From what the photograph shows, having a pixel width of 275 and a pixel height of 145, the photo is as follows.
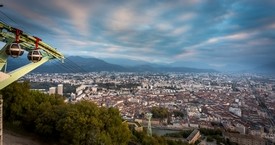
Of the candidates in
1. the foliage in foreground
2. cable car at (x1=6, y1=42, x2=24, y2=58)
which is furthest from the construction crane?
the foliage in foreground

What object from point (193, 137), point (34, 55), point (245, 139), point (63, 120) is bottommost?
point (245, 139)

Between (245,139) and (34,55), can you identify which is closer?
(34,55)

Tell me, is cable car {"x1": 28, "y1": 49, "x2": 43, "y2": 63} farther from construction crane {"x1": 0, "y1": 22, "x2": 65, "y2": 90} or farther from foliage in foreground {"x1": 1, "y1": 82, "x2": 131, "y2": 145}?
foliage in foreground {"x1": 1, "y1": 82, "x2": 131, "y2": 145}

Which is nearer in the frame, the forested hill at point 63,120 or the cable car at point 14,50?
the cable car at point 14,50

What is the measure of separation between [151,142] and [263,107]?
1596 inches

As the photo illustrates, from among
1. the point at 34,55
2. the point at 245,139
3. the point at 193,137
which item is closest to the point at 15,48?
the point at 34,55

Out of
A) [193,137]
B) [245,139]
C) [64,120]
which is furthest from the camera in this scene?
[245,139]

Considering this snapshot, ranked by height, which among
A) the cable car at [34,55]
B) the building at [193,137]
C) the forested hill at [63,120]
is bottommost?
the building at [193,137]

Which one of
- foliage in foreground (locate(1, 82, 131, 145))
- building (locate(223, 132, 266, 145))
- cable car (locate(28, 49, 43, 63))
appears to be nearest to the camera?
cable car (locate(28, 49, 43, 63))

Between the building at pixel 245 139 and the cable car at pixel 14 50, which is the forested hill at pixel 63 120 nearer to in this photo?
the cable car at pixel 14 50

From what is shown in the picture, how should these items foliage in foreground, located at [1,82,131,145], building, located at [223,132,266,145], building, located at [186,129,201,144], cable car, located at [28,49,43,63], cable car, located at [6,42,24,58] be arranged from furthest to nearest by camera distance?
building, located at [223,132,266,145], building, located at [186,129,201,144], foliage in foreground, located at [1,82,131,145], cable car, located at [28,49,43,63], cable car, located at [6,42,24,58]

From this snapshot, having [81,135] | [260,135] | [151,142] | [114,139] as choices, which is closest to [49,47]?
[81,135]

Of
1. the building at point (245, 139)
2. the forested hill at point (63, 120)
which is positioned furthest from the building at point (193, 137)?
the forested hill at point (63, 120)

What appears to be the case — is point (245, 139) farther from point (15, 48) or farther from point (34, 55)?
point (15, 48)
